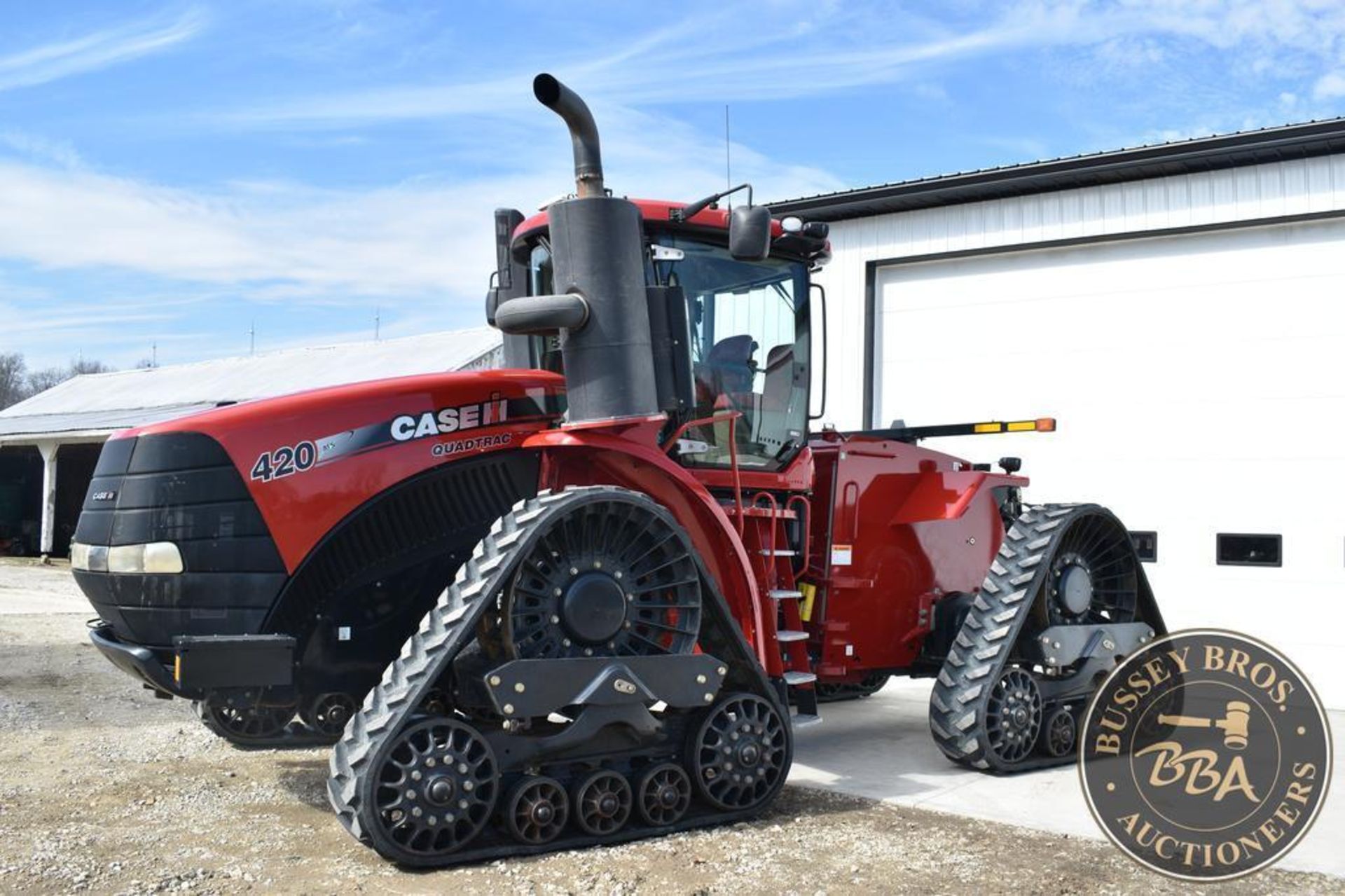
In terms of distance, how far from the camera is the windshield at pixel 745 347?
262 inches

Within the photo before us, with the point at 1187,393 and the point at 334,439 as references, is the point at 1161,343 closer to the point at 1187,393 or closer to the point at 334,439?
the point at 1187,393

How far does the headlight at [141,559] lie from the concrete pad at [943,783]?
347 centimetres

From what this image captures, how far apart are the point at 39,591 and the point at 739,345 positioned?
16.4 m

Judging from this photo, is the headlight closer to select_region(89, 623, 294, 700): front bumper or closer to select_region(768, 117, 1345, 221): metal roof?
select_region(89, 623, 294, 700): front bumper

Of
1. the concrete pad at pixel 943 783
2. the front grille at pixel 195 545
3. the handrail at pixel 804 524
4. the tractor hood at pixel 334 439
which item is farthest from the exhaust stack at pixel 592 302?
the concrete pad at pixel 943 783

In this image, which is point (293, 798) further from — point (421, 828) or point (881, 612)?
point (881, 612)

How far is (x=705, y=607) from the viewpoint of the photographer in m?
5.99

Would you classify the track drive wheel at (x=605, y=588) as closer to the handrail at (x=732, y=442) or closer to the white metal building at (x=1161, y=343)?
the handrail at (x=732, y=442)

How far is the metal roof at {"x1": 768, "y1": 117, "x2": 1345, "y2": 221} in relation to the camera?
32.1 ft

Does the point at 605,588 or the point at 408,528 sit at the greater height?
the point at 408,528

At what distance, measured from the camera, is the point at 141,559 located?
539 cm

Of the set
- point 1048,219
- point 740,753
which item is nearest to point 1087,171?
point 1048,219

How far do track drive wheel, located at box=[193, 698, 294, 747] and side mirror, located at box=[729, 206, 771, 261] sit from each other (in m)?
3.27

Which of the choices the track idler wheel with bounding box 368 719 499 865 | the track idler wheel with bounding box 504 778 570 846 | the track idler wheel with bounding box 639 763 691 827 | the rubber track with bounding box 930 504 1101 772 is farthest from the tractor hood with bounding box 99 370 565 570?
the rubber track with bounding box 930 504 1101 772
